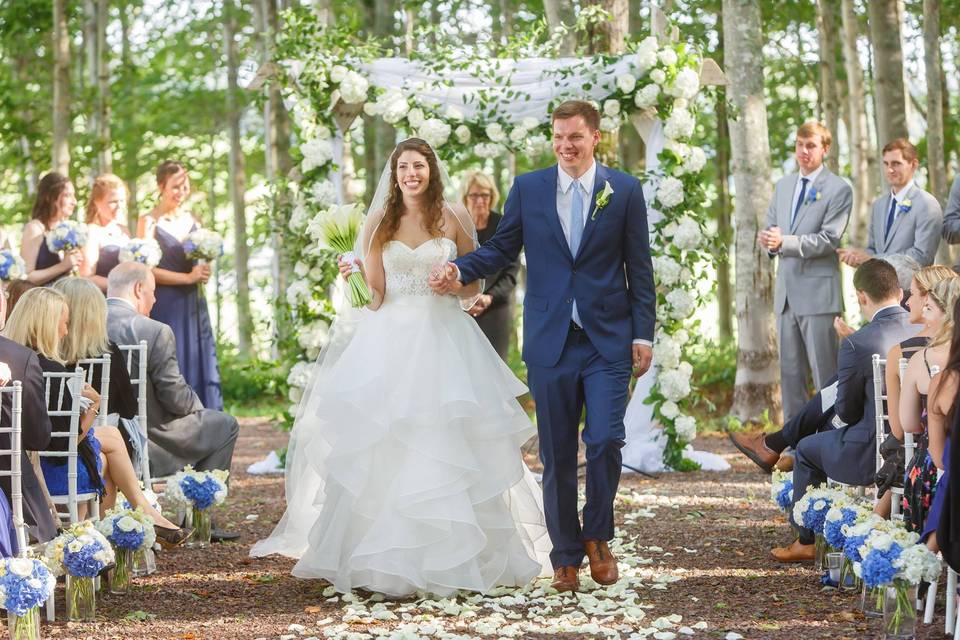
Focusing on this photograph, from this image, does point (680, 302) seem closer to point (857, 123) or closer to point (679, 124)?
point (679, 124)

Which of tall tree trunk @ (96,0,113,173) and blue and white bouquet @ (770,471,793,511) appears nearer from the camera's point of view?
blue and white bouquet @ (770,471,793,511)

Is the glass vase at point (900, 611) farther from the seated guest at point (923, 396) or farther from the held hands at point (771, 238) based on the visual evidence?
the held hands at point (771, 238)

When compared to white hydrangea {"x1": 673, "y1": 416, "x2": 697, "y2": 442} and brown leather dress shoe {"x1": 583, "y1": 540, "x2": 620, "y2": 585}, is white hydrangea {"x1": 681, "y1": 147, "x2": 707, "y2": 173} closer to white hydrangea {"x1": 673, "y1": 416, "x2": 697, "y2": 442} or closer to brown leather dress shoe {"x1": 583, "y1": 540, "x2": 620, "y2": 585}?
white hydrangea {"x1": 673, "y1": 416, "x2": 697, "y2": 442}

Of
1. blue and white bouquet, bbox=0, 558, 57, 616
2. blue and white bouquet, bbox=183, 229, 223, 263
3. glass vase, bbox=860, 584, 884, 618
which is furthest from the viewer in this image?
blue and white bouquet, bbox=183, 229, 223, 263

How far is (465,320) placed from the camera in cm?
550

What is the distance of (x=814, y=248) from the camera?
314 inches

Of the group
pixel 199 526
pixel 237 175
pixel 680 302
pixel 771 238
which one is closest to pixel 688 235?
pixel 680 302

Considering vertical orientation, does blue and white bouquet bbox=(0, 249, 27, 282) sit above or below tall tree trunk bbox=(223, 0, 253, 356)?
below

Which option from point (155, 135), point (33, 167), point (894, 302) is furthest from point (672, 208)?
point (155, 135)

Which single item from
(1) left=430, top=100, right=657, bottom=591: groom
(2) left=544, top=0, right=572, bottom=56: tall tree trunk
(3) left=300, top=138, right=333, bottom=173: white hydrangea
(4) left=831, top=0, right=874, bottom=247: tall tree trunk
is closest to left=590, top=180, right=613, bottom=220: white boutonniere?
(1) left=430, top=100, right=657, bottom=591: groom

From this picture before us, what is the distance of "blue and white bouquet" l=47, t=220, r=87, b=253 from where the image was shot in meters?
7.91

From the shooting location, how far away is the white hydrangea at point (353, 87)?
8625mm

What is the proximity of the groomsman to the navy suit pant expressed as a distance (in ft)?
10.2

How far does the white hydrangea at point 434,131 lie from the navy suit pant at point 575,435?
366cm
